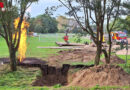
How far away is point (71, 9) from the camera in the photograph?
922 cm

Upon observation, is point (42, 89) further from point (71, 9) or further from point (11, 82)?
point (71, 9)

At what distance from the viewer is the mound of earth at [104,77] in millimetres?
6602

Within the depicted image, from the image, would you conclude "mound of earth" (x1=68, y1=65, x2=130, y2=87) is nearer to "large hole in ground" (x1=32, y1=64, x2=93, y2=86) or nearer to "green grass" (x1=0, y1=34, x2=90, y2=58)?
"large hole in ground" (x1=32, y1=64, x2=93, y2=86)

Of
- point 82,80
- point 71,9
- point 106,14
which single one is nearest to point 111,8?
point 106,14

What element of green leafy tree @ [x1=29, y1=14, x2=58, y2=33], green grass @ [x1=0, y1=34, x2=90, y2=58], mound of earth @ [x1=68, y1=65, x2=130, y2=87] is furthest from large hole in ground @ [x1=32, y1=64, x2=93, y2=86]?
green leafy tree @ [x1=29, y1=14, x2=58, y2=33]

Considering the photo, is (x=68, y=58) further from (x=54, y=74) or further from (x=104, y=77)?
(x=104, y=77)

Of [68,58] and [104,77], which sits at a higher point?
[104,77]

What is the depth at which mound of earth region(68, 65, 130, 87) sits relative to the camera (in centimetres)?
660

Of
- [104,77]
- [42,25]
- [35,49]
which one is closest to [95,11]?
[104,77]

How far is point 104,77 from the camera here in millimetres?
6863

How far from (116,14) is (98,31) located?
4.45ft

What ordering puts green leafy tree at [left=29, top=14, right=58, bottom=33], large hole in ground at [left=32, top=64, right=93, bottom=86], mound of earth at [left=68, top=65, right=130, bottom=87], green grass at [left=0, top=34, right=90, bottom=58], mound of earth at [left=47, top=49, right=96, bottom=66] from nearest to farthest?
mound of earth at [left=68, top=65, right=130, bottom=87] < large hole in ground at [left=32, top=64, right=93, bottom=86] < mound of earth at [left=47, top=49, right=96, bottom=66] < green grass at [left=0, top=34, right=90, bottom=58] < green leafy tree at [left=29, top=14, right=58, bottom=33]

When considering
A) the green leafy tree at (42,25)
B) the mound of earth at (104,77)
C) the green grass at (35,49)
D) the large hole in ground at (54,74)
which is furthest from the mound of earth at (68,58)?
the green leafy tree at (42,25)

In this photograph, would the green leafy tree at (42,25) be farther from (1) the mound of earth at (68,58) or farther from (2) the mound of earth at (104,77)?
(2) the mound of earth at (104,77)
